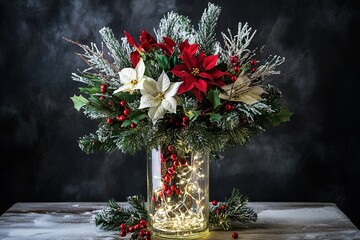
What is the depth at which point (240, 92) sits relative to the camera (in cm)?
132

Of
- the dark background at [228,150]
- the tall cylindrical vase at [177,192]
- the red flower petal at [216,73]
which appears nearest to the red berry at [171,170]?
the tall cylindrical vase at [177,192]

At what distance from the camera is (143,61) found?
4.38 ft

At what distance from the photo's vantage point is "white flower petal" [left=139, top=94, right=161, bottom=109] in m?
1.27

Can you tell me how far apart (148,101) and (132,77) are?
7cm

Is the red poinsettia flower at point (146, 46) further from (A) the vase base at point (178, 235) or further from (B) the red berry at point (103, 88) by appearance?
(A) the vase base at point (178, 235)

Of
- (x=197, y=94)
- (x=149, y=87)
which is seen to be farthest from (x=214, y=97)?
(x=149, y=87)

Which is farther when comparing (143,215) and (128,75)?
(143,215)

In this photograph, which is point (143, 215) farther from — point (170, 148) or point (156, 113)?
point (156, 113)

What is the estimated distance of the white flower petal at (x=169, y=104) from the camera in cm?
126

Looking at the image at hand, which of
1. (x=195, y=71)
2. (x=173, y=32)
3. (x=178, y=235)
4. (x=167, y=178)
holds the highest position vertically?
(x=173, y=32)

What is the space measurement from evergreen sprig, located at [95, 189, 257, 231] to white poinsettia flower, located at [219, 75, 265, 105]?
347 millimetres

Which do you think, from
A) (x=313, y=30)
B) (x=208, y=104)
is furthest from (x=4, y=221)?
(x=313, y=30)

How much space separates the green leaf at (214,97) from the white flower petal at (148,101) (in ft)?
0.37

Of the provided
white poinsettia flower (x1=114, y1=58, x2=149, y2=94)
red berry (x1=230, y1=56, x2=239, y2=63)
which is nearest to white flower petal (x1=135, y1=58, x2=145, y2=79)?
white poinsettia flower (x1=114, y1=58, x2=149, y2=94)
